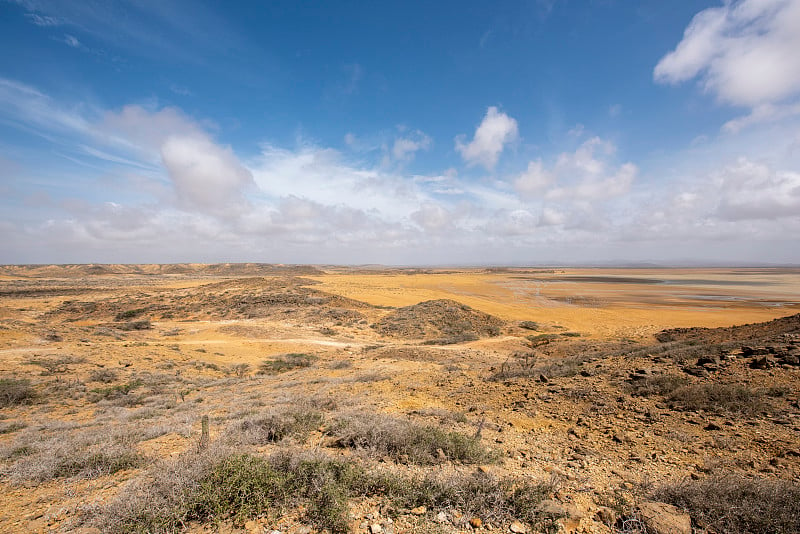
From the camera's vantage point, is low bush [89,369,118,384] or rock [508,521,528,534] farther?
low bush [89,369,118,384]

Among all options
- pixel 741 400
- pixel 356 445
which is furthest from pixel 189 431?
pixel 741 400

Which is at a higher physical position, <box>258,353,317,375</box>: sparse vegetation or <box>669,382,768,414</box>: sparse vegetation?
<box>669,382,768,414</box>: sparse vegetation

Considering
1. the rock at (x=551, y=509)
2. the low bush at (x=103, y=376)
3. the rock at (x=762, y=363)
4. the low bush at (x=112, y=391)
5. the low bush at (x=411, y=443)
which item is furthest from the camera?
the low bush at (x=103, y=376)

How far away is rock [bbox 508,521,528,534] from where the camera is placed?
3.48 meters

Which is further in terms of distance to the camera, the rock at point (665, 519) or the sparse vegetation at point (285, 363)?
the sparse vegetation at point (285, 363)

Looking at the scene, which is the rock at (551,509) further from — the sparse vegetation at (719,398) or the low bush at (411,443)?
the sparse vegetation at (719,398)

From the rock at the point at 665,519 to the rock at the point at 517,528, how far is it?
52.9 inches

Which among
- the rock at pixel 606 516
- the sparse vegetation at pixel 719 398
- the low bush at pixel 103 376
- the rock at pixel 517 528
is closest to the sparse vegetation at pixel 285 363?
the low bush at pixel 103 376

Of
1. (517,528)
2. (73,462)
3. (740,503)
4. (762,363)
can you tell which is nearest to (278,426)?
(73,462)

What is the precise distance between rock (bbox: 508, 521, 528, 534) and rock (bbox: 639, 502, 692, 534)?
52.9 inches

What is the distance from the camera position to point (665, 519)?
11.6 feet

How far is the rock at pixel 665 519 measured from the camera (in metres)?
3.40

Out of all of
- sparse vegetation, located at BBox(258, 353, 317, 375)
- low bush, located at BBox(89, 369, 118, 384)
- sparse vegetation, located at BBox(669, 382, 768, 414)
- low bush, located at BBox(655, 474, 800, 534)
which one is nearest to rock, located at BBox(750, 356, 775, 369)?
sparse vegetation, located at BBox(669, 382, 768, 414)

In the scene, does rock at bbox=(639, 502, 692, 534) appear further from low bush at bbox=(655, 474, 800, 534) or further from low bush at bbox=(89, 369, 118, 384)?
low bush at bbox=(89, 369, 118, 384)
